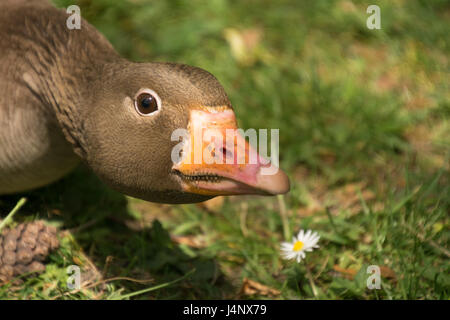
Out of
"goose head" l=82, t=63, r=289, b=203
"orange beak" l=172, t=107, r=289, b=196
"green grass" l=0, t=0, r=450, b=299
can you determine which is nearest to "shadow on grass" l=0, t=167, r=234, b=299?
"green grass" l=0, t=0, r=450, b=299

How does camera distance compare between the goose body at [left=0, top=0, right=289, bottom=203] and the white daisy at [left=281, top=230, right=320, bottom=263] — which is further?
the white daisy at [left=281, top=230, right=320, bottom=263]

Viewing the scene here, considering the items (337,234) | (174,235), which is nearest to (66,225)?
(174,235)

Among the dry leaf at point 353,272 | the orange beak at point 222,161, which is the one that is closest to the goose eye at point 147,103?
the orange beak at point 222,161

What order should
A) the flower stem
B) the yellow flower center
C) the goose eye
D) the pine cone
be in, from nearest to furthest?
1. the goose eye
2. the pine cone
3. the yellow flower center
4. the flower stem

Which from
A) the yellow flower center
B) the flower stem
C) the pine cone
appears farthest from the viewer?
the flower stem

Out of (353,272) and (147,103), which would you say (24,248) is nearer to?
(147,103)

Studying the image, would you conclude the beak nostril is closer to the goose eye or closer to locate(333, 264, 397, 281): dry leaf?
the goose eye

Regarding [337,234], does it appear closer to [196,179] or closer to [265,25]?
[196,179]

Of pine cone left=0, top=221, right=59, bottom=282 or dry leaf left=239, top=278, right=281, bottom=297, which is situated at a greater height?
pine cone left=0, top=221, right=59, bottom=282
